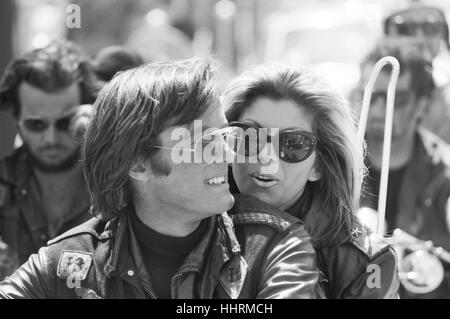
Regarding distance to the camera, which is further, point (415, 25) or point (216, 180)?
point (415, 25)

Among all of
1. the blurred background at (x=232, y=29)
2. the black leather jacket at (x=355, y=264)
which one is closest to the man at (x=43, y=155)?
the black leather jacket at (x=355, y=264)

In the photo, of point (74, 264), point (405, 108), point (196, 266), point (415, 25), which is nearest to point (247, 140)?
point (196, 266)

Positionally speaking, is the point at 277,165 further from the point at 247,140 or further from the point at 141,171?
the point at 141,171

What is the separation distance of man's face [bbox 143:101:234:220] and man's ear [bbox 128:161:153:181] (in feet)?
0.11

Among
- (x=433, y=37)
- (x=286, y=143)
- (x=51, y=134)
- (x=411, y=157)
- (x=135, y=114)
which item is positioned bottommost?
(x=411, y=157)

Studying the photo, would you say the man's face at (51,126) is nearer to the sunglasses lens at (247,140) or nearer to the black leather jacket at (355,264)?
the sunglasses lens at (247,140)

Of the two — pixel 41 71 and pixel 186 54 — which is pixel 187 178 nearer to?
pixel 41 71

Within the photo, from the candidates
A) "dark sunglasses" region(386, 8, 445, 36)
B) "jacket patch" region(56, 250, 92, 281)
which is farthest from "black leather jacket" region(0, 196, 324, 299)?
"dark sunglasses" region(386, 8, 445, 36)

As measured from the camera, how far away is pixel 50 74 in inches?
160

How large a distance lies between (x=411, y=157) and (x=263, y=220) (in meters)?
2.52

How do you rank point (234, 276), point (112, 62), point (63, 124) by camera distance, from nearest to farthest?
point (234, 276)
point (63, 124)
point (112, 62)

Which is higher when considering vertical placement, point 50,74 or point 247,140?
point 50,74

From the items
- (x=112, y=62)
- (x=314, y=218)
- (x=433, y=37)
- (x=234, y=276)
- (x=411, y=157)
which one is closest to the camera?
(x=234, y=276)
